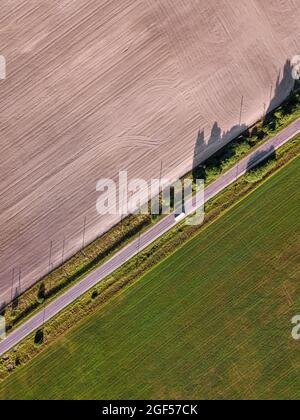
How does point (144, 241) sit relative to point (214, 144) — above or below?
below

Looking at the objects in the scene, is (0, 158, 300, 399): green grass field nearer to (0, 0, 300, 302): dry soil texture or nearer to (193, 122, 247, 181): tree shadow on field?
(193, 122, 247, 181): tree shadow on field

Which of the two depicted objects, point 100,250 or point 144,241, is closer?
point 100,250

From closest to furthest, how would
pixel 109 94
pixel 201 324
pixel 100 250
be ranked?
pixel 109 94, pixel 100 250, pixel 201 324

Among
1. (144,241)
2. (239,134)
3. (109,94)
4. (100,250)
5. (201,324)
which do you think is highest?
(109,94)

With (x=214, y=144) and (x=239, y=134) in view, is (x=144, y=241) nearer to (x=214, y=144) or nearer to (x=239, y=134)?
(x=214, y=144)

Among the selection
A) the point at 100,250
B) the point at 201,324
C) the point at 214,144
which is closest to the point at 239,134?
the point at 214,144

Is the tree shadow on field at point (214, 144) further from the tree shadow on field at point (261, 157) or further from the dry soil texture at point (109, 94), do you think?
the tree shadow on field at point (261, 157)

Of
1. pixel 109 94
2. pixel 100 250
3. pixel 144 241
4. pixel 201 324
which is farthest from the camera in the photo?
pixel 201 324

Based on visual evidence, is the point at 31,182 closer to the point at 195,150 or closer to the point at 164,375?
the point at 195,150
